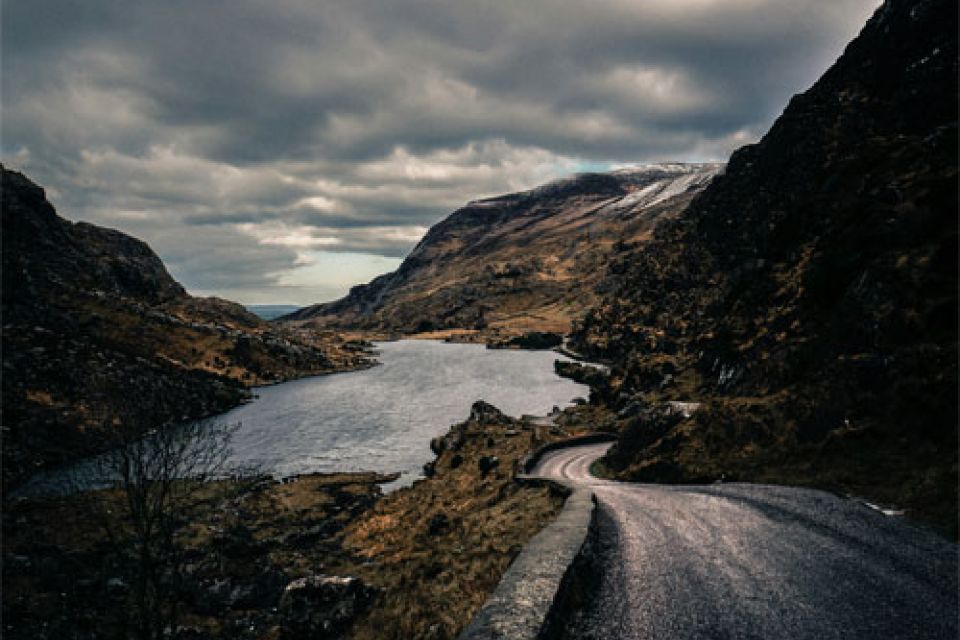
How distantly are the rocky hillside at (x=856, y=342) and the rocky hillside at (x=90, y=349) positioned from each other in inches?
1231

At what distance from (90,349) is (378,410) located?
6064cm

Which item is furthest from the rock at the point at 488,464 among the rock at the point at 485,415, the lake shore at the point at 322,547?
the rock at the point at 485,415

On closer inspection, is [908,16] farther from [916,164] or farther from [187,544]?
[187,544]

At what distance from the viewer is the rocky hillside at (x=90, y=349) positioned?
76.2 metres

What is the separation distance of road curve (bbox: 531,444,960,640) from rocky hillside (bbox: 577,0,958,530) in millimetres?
2591

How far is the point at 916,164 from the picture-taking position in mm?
30766

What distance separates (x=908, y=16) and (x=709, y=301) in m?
64.7

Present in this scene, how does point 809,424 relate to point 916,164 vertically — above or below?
below

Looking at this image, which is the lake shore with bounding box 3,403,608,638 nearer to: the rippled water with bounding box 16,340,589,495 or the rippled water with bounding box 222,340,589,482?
the rippled water with bounding box 16,340,589,495

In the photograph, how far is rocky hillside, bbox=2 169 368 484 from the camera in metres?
76.2

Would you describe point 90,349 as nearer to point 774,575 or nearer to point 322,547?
point 322,547

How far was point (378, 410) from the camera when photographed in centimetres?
10931

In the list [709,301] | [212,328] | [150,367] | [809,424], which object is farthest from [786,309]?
[212,328]

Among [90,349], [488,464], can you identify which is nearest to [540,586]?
[488,464]
